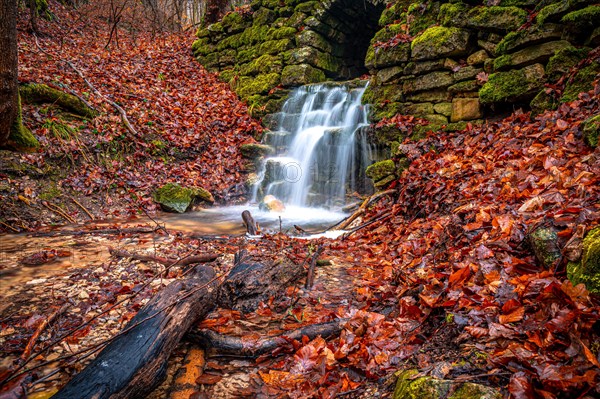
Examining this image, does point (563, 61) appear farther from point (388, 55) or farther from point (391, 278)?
point (391, 278)

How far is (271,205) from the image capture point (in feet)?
25.1

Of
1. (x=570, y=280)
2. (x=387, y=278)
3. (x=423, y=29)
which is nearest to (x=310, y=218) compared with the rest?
(x=387, y=278)

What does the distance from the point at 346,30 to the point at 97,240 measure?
399 inches

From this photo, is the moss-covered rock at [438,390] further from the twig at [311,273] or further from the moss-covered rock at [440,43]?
the moss-covered rock at [440,43]

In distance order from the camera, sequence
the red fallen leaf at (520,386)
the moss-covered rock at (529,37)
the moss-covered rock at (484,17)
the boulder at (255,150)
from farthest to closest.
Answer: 1. the boulder at (255,150)
2. the moss-covered rock at (484,17)
3. the moss-covered rock at (529,37)
4. the red fallen leaf at (520,386)

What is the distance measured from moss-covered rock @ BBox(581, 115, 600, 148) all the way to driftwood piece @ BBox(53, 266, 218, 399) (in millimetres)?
3944

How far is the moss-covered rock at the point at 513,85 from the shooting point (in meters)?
4.61

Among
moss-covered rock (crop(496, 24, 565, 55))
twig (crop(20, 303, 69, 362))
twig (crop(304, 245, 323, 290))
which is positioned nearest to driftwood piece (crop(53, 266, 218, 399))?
twig (crop(20, 303, 69, 362))

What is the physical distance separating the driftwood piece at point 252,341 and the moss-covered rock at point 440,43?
5431 millimetres

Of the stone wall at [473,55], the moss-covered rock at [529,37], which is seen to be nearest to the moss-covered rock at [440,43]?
the stone wall at [473,55]

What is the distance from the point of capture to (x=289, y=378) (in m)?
1.89

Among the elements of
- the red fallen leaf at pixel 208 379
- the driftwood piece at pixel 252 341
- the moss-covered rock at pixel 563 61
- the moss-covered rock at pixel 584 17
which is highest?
the moss-covered rock at pixel 584 17

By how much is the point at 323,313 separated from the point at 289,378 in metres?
0.78

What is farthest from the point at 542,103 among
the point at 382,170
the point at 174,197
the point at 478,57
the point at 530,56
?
the point at 174,197
